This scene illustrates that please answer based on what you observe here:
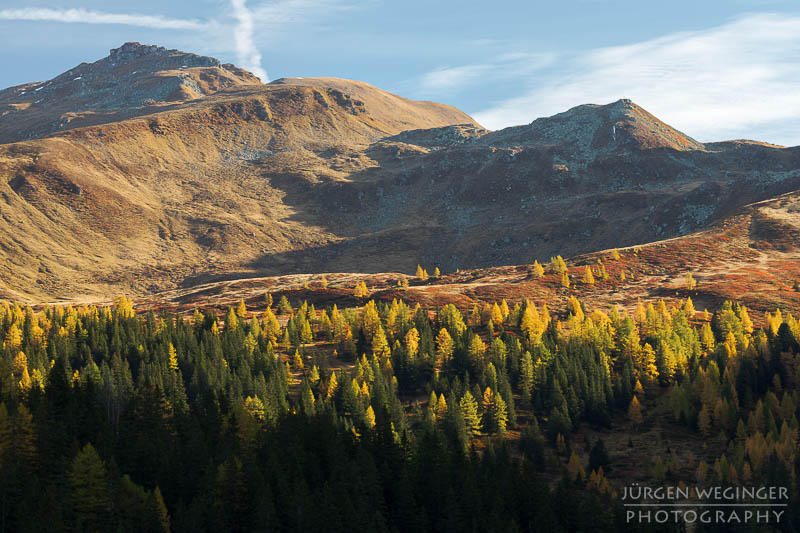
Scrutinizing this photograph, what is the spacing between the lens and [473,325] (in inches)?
6235

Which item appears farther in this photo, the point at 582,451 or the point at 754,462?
the point at 582,451

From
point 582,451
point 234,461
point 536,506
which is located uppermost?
point 234,461

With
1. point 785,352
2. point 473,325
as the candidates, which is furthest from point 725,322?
Result: point 473,325

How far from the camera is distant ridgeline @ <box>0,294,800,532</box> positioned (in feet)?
211

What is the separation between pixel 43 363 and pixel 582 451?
87854 millimetres

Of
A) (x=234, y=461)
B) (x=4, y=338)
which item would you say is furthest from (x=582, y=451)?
(x=4, y=338)

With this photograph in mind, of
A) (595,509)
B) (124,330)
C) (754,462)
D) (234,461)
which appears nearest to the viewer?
(234,461)

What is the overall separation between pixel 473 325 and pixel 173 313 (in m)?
86.7

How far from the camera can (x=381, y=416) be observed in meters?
97.4

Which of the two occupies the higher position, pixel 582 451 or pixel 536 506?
pixel 536 506

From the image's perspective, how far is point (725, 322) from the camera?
144 m

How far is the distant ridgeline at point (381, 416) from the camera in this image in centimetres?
6444

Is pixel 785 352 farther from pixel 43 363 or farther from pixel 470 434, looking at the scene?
pixel 43 363

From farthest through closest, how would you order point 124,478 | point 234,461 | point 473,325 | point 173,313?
point 173,313
point 473,325
point 234,461
point 124,478
